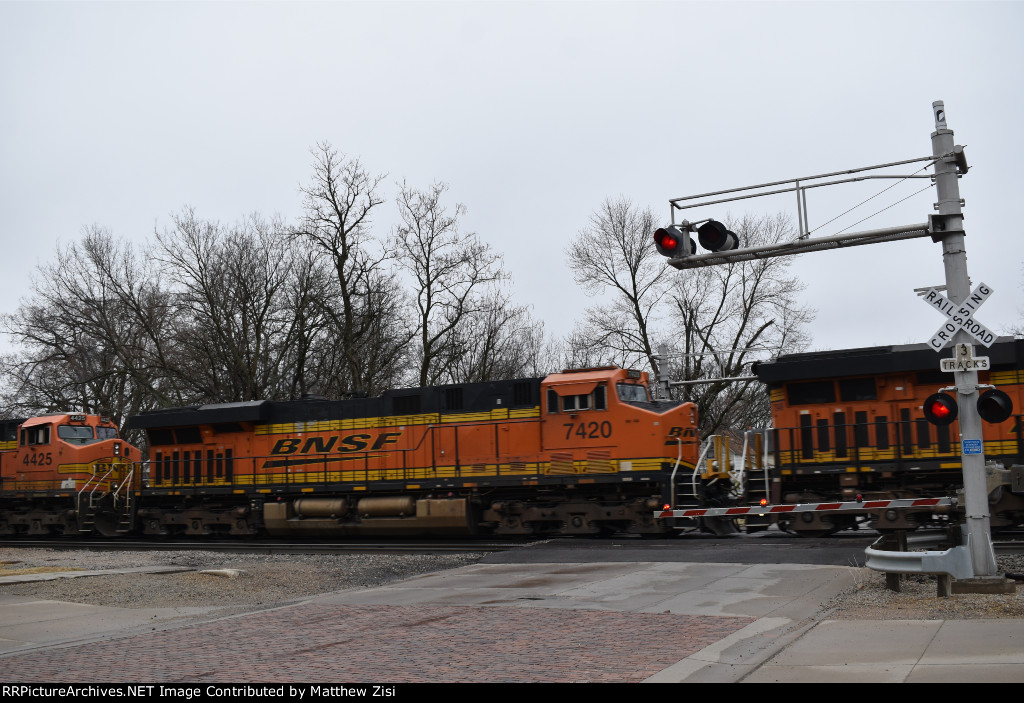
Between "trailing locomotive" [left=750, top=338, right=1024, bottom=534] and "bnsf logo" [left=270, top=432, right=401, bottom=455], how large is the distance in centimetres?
931

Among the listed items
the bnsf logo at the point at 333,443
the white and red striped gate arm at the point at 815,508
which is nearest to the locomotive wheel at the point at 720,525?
the white and red striped gate arm at the point at 815,508

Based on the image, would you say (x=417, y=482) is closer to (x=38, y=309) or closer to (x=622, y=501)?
(x=622, y=501)

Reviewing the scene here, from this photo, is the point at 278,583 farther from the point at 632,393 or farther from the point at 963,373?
the point at 963,373

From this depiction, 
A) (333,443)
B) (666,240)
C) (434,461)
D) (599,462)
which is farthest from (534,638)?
(333,443)

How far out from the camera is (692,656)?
7625 millimetres

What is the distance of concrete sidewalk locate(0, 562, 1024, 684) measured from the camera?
7.04 meters

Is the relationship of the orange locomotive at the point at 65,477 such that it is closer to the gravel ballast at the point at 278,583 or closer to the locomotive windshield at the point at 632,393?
the gravel ballast at the point at 278,583

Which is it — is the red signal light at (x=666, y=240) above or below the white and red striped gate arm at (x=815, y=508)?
above

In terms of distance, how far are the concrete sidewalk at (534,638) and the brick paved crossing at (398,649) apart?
22mm

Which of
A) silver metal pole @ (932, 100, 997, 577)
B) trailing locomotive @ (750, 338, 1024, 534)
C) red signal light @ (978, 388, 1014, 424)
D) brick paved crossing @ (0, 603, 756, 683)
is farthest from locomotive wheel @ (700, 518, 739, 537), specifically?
brick paved crossing @ (0, 603, 756, 683)

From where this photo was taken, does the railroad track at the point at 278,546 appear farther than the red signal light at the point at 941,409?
Yes

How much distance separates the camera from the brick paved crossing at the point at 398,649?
7.22 m

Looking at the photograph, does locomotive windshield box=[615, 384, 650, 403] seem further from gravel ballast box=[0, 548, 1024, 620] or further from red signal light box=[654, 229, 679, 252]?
red signal light box=[654, 229, 679, 252]
